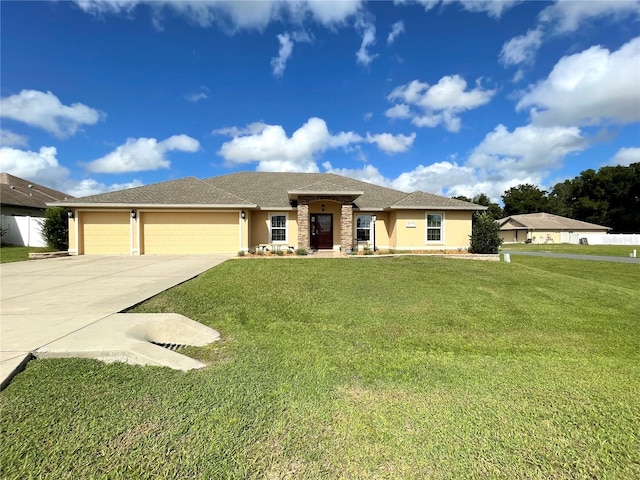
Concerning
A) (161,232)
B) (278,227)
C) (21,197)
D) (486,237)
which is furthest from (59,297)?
(21,197)

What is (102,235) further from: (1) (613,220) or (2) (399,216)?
(1) (613,220)

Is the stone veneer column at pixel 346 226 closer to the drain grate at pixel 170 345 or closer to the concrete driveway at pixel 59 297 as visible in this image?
the concrete driveway at pixel 59 297

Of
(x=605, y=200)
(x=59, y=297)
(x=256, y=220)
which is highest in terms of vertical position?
(x=605, y=200)

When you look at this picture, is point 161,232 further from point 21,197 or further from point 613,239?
point 613,239

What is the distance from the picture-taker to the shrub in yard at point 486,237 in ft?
49.8

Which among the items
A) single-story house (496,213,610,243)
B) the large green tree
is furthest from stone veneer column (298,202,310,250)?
the large green tree

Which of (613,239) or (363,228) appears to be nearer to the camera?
(363,228)

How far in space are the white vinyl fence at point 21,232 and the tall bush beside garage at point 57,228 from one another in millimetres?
6554

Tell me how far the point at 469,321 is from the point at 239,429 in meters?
4.71

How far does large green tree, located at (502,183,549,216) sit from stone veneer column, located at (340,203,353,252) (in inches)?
2337

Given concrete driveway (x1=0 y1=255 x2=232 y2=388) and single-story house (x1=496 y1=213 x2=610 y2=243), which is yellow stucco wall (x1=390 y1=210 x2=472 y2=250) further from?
single-story house (x1=496 y1=213 x2=610 y2=243)

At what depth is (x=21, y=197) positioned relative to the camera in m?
25.5

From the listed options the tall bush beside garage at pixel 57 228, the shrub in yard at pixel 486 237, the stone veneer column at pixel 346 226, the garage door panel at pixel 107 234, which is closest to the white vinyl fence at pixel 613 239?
the shrub in yard at pixel 486 237

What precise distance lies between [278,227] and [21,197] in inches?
972
